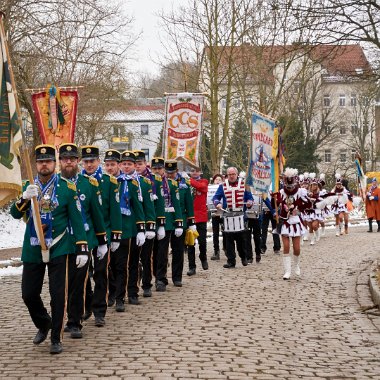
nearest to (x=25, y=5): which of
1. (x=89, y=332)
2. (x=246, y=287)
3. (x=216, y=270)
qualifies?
(x=216, y=270)

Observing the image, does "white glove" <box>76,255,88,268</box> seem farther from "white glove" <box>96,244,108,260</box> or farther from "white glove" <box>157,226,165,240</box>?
"white glove" <box>157,226,165,240</box>

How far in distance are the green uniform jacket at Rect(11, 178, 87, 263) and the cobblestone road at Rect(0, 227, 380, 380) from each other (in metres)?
0.96

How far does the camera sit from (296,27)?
566 inches

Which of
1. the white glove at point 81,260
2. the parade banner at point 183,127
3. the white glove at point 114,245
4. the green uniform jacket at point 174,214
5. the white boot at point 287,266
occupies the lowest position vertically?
the white boot at point 287,266

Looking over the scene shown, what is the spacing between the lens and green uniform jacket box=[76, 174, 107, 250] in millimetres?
9484

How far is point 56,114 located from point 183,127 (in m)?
2.88

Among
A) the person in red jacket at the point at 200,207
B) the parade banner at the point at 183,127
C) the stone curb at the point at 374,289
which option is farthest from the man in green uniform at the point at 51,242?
the parade banner at the point at 183,127

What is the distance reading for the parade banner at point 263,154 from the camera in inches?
727

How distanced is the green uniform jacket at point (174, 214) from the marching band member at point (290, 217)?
206 centimetres

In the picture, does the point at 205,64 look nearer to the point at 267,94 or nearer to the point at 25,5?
the point at 267,94

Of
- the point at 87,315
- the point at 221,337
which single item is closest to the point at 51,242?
the point at 221,337

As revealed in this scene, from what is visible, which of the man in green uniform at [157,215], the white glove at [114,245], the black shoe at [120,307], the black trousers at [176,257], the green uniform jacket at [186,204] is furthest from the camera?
the green uniform jacket at [186,204]

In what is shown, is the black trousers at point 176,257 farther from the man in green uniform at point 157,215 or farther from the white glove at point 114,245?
the white glove at point 114,245

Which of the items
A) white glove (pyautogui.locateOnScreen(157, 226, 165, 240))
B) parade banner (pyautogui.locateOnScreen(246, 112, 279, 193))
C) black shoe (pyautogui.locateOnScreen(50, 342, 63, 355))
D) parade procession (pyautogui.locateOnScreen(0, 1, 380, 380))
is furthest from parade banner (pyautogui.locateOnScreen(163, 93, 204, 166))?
black shoe (pyautogui.locateOnScreen(50, 342, 63, 355))
